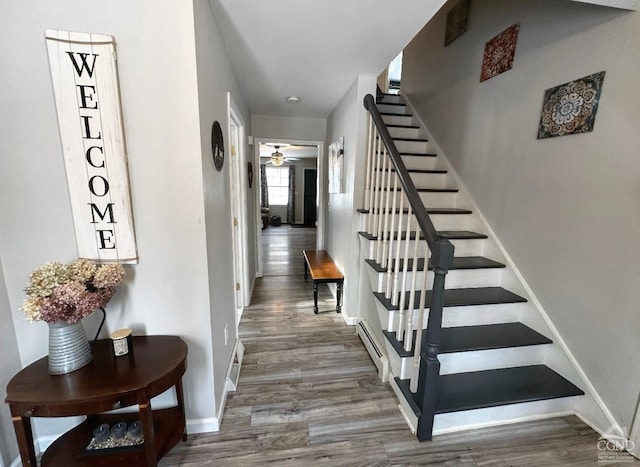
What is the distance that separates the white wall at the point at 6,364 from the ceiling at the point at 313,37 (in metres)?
1.78

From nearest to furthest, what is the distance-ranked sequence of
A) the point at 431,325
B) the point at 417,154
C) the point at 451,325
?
the point at 431,325 < the point at 451,325 < the point at 417,154

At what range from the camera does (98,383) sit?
3.41ft

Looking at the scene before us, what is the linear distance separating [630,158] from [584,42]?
29.6 inches

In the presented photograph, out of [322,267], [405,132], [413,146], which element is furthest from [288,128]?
[322,267]

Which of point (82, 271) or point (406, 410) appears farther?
point (406, 410)

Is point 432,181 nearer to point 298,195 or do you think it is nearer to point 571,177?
point 571,177

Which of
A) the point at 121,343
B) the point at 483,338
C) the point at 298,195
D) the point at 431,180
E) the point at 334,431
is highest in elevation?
the point at 431,180

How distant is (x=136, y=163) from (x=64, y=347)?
32.7 inches

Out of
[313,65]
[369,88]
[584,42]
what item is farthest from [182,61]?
[584,42]

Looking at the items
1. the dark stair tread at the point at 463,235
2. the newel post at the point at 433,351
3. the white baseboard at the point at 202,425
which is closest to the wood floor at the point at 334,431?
the white baseboard at the point at 202,425

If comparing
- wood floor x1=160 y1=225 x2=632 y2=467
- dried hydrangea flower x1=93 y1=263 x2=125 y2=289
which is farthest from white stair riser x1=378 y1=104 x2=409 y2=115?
dried hydrangea flower x1=93 y1=263 x2=125 y2=289

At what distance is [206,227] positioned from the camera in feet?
4.44

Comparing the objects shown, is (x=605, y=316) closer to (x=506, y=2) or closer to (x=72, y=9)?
(x=506, y=2)

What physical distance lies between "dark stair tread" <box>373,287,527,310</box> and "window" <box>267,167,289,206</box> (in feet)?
28.7
